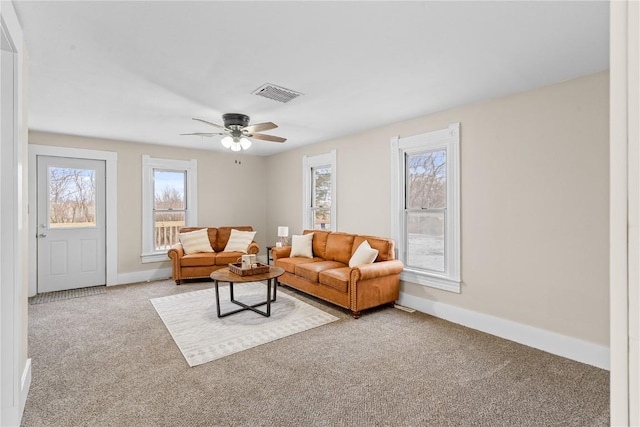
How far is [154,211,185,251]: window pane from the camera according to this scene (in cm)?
604

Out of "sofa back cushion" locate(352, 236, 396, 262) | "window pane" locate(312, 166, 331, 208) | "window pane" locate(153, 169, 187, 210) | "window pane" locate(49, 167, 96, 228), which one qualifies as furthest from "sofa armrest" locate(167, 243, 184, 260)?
"sofa back cushion" locate(352, 236, 396, 262)

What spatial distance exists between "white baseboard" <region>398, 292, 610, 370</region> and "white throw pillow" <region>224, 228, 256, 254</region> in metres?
3.26

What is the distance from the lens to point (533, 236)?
10.5 ft

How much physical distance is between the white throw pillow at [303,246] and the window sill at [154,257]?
7.97 feet

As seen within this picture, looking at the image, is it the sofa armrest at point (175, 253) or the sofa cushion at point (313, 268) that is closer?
the sofa cushion at point (313, 268)

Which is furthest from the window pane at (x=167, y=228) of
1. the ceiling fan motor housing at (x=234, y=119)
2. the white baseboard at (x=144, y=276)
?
the ceiling fan motor housing at (x=234, y=119)

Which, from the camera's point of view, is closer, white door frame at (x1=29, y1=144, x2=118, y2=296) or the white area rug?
the white area rug

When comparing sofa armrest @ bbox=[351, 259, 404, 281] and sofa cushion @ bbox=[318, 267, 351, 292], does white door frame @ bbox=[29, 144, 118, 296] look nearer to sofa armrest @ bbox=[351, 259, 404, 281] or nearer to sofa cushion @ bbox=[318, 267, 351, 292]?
sofa cushion @ bbox=[318, 267, 351, 292]

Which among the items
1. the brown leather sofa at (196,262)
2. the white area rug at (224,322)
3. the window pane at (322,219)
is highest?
the window pane at (322,219)

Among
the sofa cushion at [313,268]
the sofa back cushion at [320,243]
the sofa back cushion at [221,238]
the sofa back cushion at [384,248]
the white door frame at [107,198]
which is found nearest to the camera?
the sofa back cushion at [384,248]

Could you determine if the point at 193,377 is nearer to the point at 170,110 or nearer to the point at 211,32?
the point at 211,32

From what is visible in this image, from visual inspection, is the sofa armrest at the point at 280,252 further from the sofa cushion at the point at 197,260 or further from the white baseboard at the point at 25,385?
the white baseboard at the point at 25,385

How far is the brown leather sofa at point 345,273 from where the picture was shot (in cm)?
393
